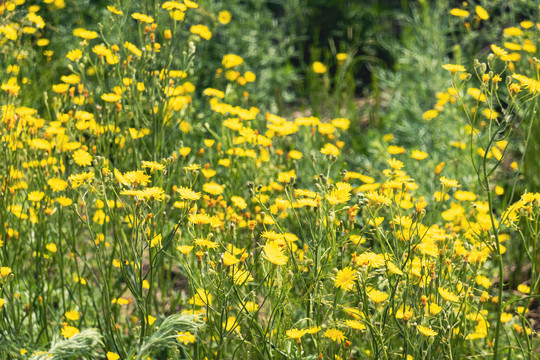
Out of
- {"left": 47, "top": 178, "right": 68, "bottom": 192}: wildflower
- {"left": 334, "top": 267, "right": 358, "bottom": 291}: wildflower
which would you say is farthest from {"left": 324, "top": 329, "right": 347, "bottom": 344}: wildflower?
{"left": 47, "top": 178, "right": 68, "bottom": 192}: wildflower

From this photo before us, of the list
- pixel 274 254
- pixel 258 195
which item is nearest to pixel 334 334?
pixel 274 254

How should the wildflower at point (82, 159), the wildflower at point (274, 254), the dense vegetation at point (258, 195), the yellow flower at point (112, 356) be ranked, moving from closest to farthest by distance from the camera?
the wildflower at point (274, 254) < the dense vegetation at point (258, 195) < the yellow flower at point (112, 356) < the wildflower at point (82, 159)

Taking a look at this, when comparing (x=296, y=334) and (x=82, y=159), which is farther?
(x=82, y=159)

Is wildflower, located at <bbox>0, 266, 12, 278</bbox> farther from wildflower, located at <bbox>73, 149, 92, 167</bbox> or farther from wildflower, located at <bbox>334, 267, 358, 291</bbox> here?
wildflower, located at <bbox>334, 267, 358, 291</bbox>

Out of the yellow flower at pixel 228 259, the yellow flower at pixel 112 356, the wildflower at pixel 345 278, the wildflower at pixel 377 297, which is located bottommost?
the yellow flower at pixel 112 356

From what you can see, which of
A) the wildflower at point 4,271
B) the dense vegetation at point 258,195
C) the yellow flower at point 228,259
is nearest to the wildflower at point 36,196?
the dense vegetation at point 258,195

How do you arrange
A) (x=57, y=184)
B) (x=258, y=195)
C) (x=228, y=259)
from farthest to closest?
1. (x=57, y=184)
2. (x=258, y=195)
3. (x=228, y=259)

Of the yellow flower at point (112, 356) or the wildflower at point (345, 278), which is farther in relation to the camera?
the yellow flower at point (112, 356)

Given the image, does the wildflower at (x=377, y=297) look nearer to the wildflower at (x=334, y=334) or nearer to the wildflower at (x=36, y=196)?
the wildflower at (x=334, y=334)

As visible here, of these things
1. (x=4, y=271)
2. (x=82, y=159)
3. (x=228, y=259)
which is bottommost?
(x=4, y=271)

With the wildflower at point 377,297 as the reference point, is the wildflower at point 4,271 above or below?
above

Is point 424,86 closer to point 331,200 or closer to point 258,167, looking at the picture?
point 258,167

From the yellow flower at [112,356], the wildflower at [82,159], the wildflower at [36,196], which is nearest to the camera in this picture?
the yellow flower at [112,356]

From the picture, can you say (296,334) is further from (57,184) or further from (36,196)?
(36,196)
